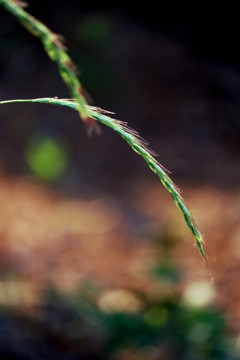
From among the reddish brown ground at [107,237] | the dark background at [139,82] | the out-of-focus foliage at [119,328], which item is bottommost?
the out-of-focus foliage at [119,328]

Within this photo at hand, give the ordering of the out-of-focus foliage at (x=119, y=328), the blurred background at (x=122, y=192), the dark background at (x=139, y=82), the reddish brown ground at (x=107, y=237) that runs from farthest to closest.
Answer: the dark background at (x=139, y=82), the reddish brown ground at (x=107, y=237), the blurred background at (x=122, y=192), the out-of-focus foliage at (x=119, y=328)

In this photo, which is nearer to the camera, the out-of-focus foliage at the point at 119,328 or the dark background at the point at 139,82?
the out-of-focus foliage at the point at 119,328

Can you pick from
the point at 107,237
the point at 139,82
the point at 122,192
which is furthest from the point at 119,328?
the point at 139,82

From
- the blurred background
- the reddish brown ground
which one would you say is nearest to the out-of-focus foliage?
the blurred background

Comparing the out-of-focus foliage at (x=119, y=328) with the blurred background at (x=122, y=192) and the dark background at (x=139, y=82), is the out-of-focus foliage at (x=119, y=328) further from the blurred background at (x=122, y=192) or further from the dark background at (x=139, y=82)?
the dark background at (x=139, y=82)

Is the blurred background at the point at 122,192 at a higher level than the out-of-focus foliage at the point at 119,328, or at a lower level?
higher

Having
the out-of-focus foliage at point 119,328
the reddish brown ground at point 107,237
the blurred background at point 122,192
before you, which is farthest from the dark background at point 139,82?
the out-of-focus foliage at point 119,328

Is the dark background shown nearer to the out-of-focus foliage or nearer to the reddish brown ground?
the reddish brown ground

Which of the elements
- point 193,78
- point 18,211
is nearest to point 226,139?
point 193,78
